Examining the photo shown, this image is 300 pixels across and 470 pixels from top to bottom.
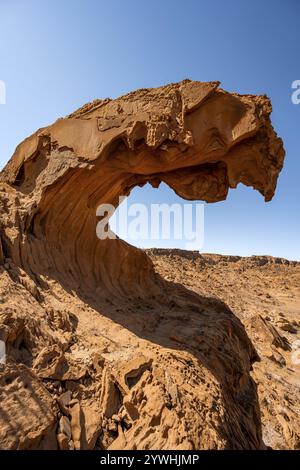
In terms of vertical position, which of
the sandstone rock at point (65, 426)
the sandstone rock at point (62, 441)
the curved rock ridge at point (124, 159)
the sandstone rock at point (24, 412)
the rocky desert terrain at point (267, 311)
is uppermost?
the curved rock ridge at point (124, 159)

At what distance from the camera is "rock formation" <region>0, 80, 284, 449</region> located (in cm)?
324

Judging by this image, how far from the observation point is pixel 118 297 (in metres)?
6.24

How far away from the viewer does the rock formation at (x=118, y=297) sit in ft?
10.6

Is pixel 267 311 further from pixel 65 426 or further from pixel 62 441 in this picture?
pixel 62 441

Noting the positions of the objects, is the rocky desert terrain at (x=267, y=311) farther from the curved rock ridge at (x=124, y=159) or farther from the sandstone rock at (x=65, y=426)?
the sandstone rock at (x=65, y=426)

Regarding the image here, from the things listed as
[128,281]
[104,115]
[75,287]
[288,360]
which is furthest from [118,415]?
[288,360]

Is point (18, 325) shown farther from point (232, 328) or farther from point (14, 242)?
point (232, 328)

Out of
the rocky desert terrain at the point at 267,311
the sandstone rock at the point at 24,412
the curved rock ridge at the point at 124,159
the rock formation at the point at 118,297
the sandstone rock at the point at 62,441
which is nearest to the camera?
the sandstone rock at the point at 24,412

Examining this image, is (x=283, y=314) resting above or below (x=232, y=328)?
below

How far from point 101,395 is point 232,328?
160 inches

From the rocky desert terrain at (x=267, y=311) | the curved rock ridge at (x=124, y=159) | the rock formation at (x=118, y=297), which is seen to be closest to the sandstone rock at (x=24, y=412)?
the rock formation at (x=118, y=297)

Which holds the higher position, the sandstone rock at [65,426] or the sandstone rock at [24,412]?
the sandstone rock at [24,412]

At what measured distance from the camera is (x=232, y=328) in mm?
6695

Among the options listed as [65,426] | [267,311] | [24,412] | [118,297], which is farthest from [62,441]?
[267,311]
